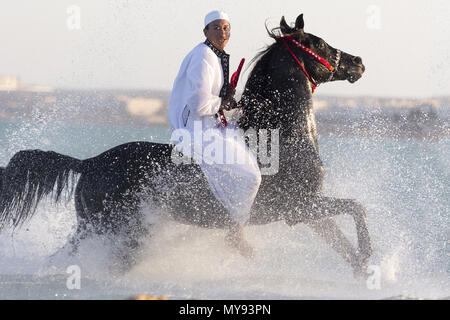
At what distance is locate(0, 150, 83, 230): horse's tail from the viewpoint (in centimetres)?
695

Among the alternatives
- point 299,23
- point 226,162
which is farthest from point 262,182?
point 299,23

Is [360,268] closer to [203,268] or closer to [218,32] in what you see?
[203,268]

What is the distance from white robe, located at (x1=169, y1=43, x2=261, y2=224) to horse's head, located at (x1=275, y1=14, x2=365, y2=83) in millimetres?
835

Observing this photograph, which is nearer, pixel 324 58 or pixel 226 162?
pixel 226 162

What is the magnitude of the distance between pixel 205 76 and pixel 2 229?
108 inches

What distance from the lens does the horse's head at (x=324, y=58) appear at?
674cm

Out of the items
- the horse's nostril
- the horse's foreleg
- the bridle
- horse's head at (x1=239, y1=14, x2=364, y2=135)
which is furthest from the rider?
the horse's nostril

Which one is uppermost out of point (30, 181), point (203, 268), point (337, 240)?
point (30, 181)

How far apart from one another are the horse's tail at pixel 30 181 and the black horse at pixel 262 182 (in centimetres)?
9

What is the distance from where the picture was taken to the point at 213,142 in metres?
6.46
